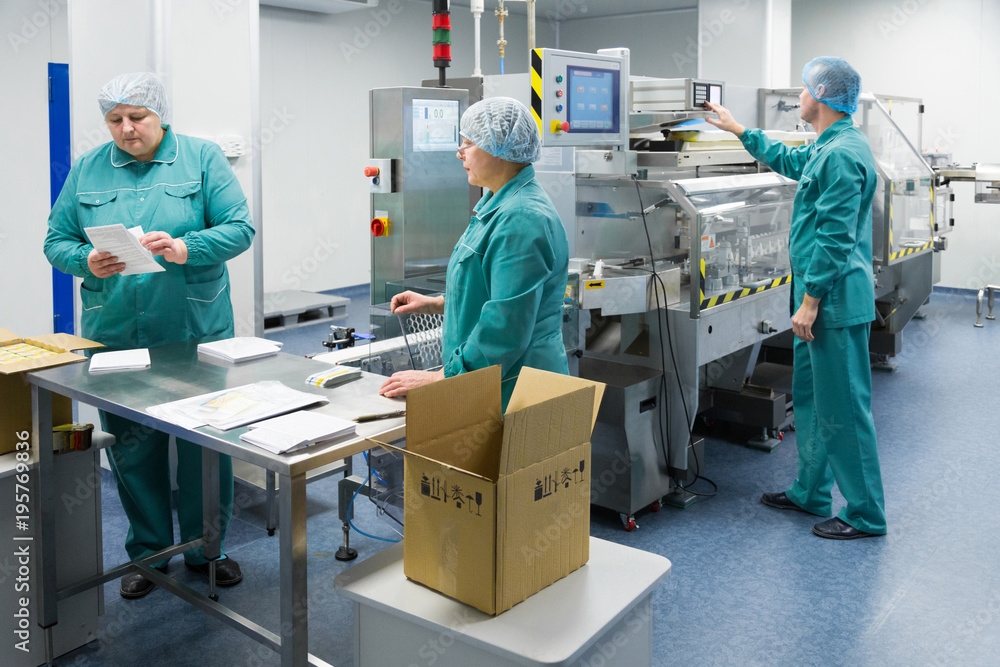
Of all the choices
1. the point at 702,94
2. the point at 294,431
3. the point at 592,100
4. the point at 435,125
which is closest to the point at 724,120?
the point at 702,94

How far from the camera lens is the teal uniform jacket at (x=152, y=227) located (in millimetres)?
2779

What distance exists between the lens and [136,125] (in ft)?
8.96

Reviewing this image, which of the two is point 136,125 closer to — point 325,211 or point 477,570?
point 477,570

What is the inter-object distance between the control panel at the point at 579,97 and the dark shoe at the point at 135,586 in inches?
79.9

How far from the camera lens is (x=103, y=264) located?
8.48 ft

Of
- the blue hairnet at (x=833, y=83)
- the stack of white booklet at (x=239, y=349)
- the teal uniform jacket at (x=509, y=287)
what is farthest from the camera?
the blue hairnet at (x=833, y=83)

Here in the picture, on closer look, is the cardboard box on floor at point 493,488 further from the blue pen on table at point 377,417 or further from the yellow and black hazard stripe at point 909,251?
the yellow and black hazard stripe at point 909,251

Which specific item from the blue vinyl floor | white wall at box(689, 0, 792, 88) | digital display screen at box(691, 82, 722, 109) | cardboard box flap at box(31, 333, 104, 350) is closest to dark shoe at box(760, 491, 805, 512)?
the blue vinyl floor

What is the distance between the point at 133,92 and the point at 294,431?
4.75 ft

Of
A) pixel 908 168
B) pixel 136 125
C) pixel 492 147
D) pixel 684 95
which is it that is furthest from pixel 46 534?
pixel 908 168

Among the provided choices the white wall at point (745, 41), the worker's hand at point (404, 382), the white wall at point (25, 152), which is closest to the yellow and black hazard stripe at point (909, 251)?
the white wall at point (745, 41)

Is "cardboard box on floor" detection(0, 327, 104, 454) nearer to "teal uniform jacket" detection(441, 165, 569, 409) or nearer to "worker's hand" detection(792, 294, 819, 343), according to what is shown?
"teal uniform jacket" detection(441, 165, 569, 409)

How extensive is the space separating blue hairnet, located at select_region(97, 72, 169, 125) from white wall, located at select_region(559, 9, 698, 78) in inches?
335

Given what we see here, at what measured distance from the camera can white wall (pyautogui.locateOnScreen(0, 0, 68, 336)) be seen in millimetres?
4715
